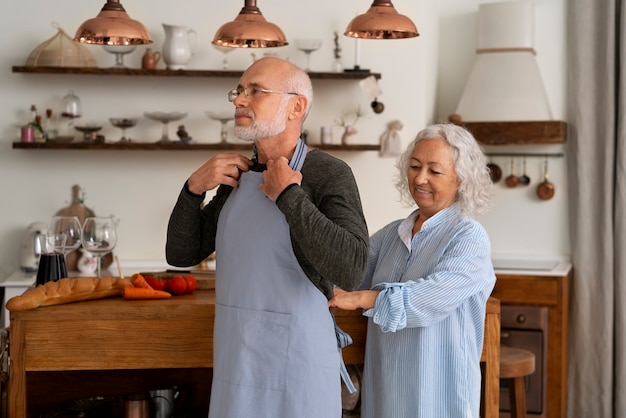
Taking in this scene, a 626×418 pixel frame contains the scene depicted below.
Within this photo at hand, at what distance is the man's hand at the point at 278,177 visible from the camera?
90.1 inches

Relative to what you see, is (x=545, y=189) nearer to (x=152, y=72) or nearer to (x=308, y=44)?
(x=308, y=44)

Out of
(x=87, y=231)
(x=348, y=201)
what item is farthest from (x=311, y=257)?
(x=87, y=231)

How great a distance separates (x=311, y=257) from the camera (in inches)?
88.5

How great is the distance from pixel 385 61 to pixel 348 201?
311cm

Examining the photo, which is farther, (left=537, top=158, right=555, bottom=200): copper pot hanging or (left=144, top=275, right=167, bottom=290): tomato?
(left=537, top=158, right=555, bottom=200): copper pot hanging

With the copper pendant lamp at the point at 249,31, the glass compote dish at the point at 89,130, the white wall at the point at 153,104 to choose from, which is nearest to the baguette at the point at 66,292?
the copper pendant lamp at the point at 249,31

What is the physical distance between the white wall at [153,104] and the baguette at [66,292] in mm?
2288

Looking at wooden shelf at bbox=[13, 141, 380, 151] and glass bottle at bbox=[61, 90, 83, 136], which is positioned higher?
glass bottle at bbox=[61, 90, 83, 136]

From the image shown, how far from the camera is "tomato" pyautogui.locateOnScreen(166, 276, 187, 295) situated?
10.1 feet

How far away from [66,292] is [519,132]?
3128mm

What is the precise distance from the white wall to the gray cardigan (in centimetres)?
275

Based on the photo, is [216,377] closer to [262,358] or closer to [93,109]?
[262,358]

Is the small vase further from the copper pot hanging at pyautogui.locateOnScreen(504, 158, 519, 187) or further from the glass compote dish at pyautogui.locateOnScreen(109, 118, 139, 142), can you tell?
the glass compote dish at pyautogui.locateOnScreen(109, 118, 139, 142)

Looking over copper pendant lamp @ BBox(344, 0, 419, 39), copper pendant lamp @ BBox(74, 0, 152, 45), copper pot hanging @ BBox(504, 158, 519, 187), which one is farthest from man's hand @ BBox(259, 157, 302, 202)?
copper pot hanging @ BBox(504, 158, 519, 187)
